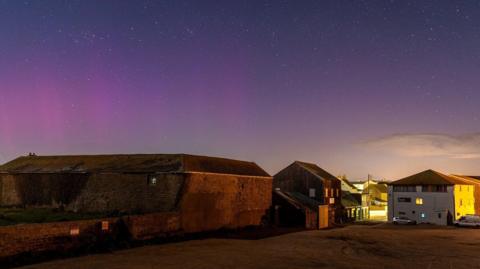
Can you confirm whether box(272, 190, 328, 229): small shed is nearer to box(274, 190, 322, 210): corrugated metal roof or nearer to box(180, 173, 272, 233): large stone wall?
box(274, 190, 322, 210): corrugated metal roof

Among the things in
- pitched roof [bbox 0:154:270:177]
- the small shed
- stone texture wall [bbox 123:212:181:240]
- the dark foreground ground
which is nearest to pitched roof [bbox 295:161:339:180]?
the small shed

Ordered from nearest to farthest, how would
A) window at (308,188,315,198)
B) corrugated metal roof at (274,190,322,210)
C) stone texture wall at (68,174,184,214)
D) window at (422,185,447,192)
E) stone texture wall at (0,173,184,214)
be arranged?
stone texture wall at (68,174,184,214) → stone texture wall at (0,173,184,214) → corrugated metal roof at (274,190,322,210) → window at (308,188,315,198) → window at (422,185,447,192)

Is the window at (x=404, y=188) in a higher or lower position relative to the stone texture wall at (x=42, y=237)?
higher

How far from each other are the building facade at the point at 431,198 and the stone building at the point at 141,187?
34225 mm

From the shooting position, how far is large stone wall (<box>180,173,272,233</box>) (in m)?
34.4

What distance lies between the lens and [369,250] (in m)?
26.0

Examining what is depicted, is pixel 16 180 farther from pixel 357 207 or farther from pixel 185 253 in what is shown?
pixel 357 207

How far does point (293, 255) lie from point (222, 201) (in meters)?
16.5

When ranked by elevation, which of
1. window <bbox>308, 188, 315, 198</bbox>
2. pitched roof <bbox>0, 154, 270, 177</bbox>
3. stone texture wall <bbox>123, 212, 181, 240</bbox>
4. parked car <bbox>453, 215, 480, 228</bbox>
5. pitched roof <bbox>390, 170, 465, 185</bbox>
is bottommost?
parked car <bbox>453, 215, 480, 228</bbox>

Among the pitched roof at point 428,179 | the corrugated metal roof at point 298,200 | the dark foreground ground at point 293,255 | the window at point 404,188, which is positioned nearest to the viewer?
the dark foreground ground at point 293,255

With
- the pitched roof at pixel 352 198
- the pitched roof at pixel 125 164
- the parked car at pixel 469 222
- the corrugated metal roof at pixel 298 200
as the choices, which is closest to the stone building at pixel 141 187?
the pitched roof at pixel 125 164

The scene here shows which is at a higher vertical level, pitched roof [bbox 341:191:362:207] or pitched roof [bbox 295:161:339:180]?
pitched roof [bbox 295:161:339:180]

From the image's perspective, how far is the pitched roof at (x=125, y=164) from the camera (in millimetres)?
36719

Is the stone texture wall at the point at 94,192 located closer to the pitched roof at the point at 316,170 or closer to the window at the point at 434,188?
the pitched roof at the point at 316,170
